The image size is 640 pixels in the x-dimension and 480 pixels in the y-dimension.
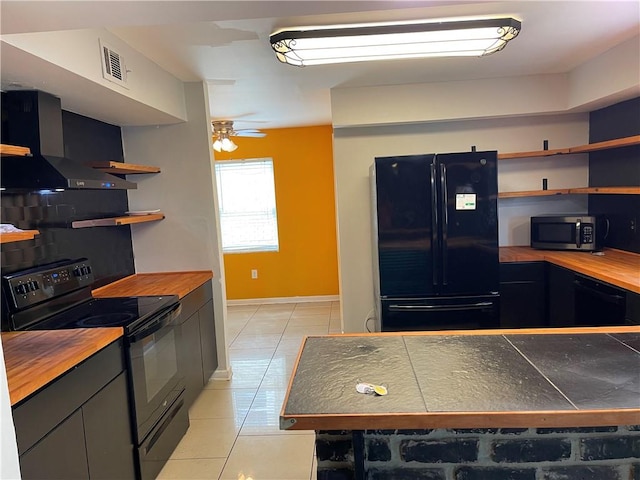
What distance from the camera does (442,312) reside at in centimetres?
325

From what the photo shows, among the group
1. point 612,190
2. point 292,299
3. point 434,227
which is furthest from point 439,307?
point 292,299

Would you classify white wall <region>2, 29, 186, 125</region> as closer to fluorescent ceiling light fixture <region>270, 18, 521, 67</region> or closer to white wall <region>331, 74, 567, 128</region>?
fluorescent ceiling light fixture <region>270, 18, 521, 67</region>

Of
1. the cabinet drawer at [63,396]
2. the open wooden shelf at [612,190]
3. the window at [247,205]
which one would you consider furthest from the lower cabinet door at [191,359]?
the open wooden shelf at [612,190]

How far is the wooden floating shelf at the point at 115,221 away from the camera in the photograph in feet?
8.28

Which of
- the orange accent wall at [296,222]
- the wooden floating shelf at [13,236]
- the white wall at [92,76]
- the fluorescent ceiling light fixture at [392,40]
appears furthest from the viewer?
the orange accent wall at [296,222]

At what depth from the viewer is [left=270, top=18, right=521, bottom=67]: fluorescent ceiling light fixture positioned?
2215 mm

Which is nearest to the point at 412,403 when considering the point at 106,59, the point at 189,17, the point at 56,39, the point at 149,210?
the point at 189,17

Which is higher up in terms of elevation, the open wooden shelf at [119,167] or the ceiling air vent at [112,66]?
the ceiling air vent at [112,66]

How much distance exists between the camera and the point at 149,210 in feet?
11.5

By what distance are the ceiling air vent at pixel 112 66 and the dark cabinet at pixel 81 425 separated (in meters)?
1.36

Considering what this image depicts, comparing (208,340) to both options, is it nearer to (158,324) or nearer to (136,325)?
(158,324)

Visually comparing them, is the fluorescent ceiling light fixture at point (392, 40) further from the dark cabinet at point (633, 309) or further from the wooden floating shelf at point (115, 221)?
the dark cabinet at point (633, 309)

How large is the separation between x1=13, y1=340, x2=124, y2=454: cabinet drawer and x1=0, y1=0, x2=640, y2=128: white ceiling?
4.05 ft

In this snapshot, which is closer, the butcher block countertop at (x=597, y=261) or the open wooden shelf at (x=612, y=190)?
the butcher block countertop at (x=597, y=261)
